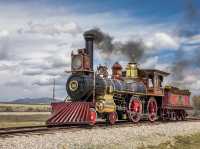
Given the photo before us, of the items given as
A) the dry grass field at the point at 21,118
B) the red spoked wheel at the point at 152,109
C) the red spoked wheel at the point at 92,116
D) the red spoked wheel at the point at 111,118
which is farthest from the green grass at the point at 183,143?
the dry grass field at the point at 21,118

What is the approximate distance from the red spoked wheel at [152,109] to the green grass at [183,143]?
7.37 metres

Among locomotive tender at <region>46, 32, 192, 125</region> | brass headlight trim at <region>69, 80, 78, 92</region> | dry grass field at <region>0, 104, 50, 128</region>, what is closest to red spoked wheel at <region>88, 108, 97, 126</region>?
locomotive tender at <region>46, 32, 192, 125</region>

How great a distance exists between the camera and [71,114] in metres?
21.7

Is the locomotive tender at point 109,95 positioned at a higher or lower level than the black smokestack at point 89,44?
lower

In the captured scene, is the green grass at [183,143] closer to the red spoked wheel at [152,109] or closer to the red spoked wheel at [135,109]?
the red spoked wheel at [135,109]

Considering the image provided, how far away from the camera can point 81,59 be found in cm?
2294

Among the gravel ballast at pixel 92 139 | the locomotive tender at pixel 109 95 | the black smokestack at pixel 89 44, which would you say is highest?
the black smokestack at pixel 89 44

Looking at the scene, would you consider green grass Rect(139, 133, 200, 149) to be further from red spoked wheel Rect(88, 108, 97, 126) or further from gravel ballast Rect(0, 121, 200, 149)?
red spoked wheel Rect(88, 108, 97, 126)

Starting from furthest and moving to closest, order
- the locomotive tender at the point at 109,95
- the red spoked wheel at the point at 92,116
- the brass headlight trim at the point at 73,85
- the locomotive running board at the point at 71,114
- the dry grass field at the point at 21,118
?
1. the dry grass field at the point at 21,118
2. the brass headlight trim at the point at 73,85
3. the locomotive tender at the point at 109,95
4. the locomotive running board at the point at 71,114
5. the red spoked wheel at the point at 92,116

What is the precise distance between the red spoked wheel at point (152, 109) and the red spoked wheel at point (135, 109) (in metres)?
1.59

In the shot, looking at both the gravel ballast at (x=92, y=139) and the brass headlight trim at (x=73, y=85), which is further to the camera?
the brass headlight trim at (x=73, y=85)

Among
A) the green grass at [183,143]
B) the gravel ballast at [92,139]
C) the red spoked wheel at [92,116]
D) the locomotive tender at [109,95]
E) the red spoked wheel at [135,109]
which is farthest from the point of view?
the red spoked wheel at [135,109]

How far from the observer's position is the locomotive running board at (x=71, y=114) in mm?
21312

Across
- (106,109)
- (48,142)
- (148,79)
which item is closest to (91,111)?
(106,109)
